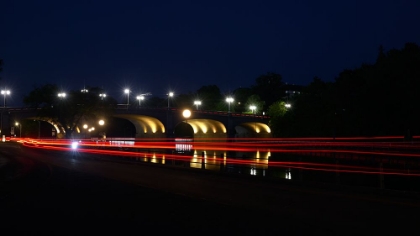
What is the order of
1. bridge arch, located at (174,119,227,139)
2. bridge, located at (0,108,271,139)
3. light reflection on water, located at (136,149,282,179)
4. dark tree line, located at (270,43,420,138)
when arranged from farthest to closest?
bridge arch, located at (174,119,227,139), bridge, located at (0,108,271,139), dark tree line, located at (270,43,420,138), light reflection on water, located at (136,149,282,179)

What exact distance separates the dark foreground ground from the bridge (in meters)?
69.2

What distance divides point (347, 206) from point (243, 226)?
441 centimetres

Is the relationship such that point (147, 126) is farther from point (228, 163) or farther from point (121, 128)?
point (228, 163)

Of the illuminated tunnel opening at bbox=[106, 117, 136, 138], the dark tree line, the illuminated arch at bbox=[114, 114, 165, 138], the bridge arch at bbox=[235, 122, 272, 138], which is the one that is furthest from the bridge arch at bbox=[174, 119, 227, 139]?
the dark tree line

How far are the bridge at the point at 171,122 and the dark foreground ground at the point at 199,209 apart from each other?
69218 mm

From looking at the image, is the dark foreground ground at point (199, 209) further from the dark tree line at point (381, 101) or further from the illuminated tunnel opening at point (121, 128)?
the illuminated tunnel opening at point (121, 128)

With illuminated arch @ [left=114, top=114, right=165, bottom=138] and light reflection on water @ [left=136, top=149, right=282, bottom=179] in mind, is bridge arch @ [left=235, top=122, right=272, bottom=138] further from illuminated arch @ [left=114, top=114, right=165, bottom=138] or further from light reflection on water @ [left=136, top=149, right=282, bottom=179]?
light reflection on water @ [left=136, top=149, right=282, bottom=179]

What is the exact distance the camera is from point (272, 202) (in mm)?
15383

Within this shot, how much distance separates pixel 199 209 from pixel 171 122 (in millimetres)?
93196

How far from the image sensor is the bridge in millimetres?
95625

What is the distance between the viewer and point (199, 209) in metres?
14.0

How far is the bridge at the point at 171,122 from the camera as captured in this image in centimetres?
9562

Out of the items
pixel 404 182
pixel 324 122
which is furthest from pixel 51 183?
pixel 324 122

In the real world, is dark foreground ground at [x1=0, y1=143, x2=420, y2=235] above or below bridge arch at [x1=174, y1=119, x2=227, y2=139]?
below
